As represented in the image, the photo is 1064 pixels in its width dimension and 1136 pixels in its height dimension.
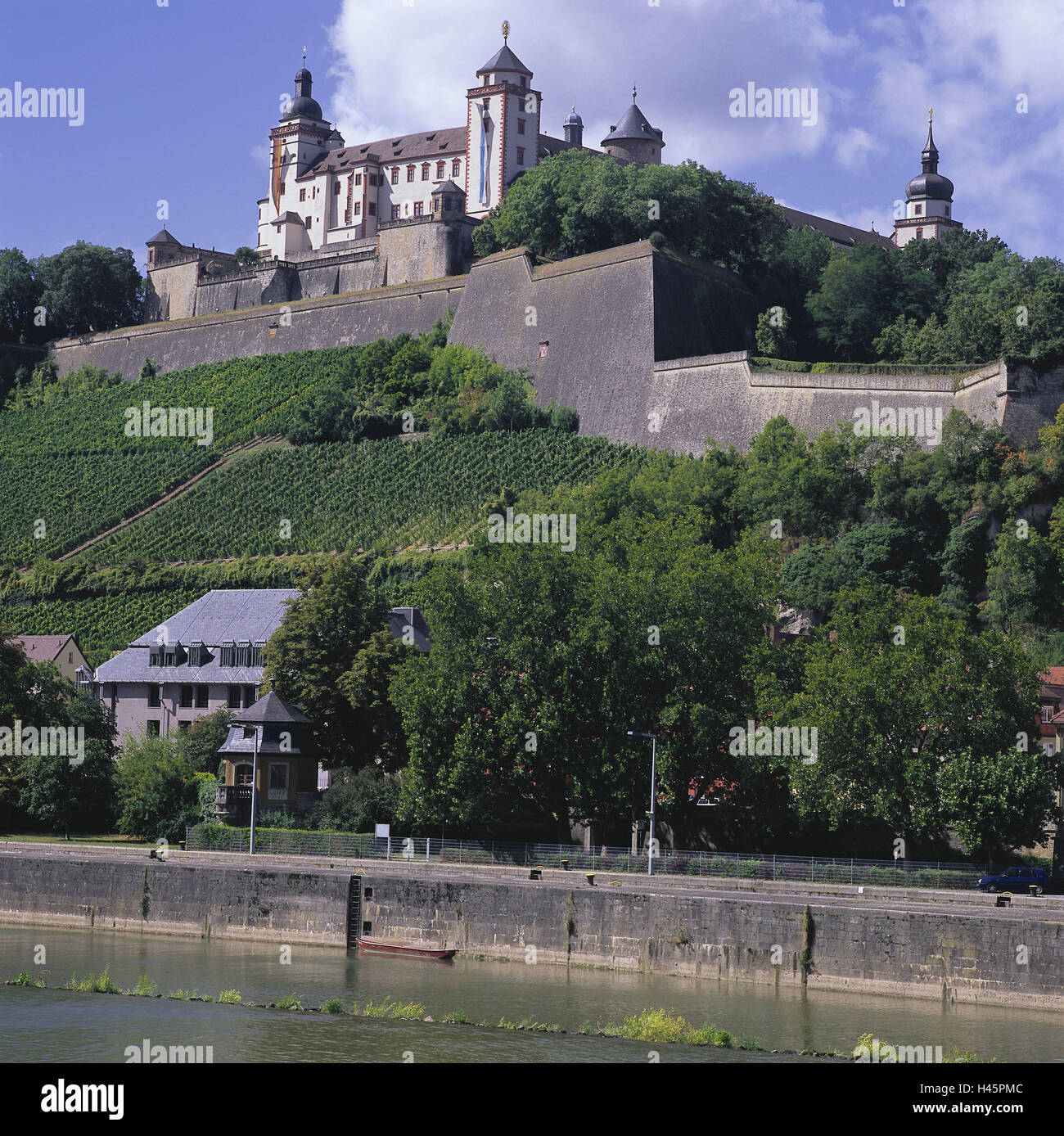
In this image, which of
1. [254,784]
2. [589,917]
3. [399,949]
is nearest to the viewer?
[589,917]

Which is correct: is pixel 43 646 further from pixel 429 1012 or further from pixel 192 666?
pixel 429 1012

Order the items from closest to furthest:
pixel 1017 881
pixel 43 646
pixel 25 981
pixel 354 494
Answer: pixel 25 981
pixel 1017 881
pixel 43 646
pixel 354 494

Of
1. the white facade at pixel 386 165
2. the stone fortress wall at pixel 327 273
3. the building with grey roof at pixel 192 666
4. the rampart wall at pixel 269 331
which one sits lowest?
the building with grey roof at pixel 192 666

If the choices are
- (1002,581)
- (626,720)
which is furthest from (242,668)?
(1002,581)

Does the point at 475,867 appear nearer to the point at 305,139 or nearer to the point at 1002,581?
the point at 1002,581

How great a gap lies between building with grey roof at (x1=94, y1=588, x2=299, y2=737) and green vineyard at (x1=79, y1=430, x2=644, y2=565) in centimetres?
1398

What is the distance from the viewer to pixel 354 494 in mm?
87000
